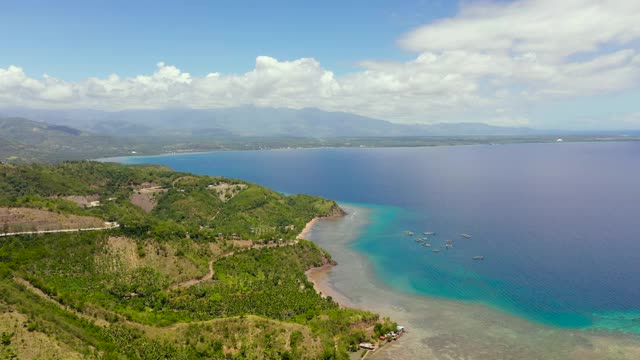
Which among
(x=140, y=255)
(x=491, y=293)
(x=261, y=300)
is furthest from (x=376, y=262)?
(x=140, y=255)

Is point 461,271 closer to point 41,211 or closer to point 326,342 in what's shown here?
point 326,342

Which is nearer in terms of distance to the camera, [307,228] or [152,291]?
[152,291]

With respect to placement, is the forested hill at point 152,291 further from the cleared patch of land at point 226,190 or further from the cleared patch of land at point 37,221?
the cleared patch of land at point 226,190

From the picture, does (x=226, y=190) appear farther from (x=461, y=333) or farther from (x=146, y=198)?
(x=461, y=333)

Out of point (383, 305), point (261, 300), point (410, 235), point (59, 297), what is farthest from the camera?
point (410, 235)

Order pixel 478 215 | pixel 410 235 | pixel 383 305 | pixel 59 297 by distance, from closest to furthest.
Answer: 1. pixel 59 297
2. pixel 383 305
3. pixel 410 235
4. pixel 478 215

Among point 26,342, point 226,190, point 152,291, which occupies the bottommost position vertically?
point 152,291

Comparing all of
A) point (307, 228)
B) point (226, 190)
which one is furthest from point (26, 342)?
point (226, 190)
